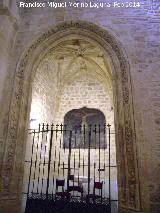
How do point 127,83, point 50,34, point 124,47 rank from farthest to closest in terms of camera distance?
point 50,34
point 124,47
point 127,83

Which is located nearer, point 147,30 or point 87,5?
point 147,30

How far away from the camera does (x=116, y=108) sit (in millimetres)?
5531

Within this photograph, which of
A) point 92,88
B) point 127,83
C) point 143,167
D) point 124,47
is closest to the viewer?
point 143,167

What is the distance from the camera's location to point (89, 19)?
6652 mm

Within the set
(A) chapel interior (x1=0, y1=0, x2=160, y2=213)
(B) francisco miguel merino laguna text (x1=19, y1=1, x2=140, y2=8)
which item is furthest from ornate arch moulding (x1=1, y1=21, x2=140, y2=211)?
(B) francisco miguel merino laguna text (x1=19, y1=1, x2=140, y2=8)

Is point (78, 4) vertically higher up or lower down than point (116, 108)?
higher up

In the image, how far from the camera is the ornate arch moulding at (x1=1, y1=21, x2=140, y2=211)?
15.7ft

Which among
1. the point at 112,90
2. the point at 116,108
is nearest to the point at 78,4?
the point at 112,90

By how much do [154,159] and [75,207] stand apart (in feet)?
7.30

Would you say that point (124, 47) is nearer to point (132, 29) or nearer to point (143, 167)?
point (132, 29)

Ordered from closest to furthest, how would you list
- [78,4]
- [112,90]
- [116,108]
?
[116,108]
[112,90]
[78,4]

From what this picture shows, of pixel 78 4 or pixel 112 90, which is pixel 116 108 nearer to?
pixel 112 90

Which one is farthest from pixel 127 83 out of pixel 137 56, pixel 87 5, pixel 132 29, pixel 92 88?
pixel 92 88

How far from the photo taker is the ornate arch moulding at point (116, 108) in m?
4.77
